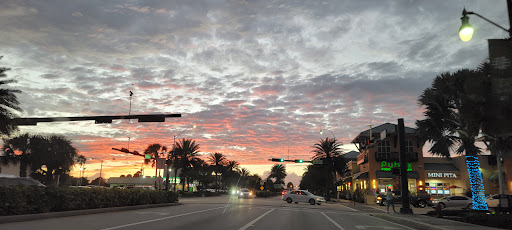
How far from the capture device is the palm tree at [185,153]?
75.7 metres

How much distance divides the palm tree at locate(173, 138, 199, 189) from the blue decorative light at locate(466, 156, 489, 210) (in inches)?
2314

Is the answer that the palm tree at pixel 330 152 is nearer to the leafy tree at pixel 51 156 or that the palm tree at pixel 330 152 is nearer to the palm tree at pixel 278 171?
the leafy tree at pixel 51 156

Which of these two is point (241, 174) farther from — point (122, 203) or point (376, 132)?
point (122, 203)

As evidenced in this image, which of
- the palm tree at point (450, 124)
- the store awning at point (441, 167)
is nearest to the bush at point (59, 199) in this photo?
the palm tree at point (450, 124)

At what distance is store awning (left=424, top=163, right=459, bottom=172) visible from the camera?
5163 cm

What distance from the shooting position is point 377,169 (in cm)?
5278

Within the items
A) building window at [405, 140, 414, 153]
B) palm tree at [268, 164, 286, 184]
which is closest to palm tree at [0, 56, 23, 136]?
building window at [405, 140, 414, 153]

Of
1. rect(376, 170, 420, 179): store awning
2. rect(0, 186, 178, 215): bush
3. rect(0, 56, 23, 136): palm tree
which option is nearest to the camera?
rect(0, 186, 178, 215): bush

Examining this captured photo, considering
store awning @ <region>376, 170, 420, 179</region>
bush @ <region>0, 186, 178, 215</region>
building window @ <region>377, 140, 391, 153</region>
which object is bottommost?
bush @ <region>0, 186, 178, 215</region>

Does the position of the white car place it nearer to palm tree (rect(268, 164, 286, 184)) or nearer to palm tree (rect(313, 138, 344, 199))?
palm tree (rect(313, 138, 344, 199))

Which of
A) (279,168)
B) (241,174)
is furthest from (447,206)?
(279,168)

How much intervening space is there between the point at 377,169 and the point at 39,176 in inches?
1945

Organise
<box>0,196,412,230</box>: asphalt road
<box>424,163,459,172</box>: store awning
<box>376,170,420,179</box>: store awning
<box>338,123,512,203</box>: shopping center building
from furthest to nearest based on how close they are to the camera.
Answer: <box>424,163,459,172</box>: store awning, <box>376,170,420,179</box>: store awning, <box>338,123,512,203</box>: shopping center building, <box>0,196,412,230</box>: asphalt road

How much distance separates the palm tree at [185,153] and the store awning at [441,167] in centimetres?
4533
